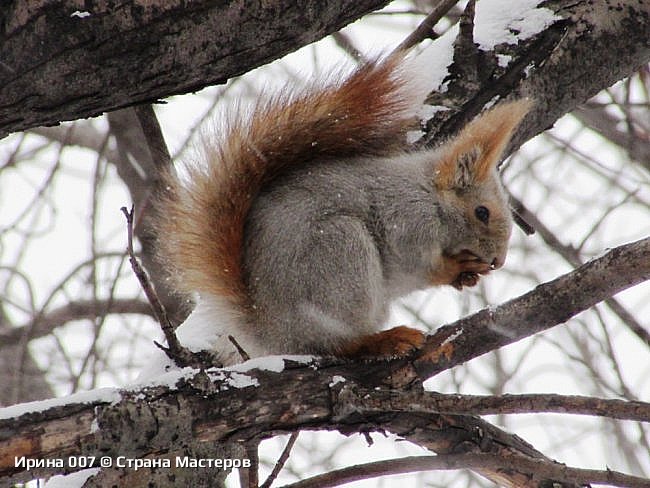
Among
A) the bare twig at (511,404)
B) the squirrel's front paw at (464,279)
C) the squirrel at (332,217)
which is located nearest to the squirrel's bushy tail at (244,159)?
the squirrel at (332,217)

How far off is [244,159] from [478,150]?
0.62 meters

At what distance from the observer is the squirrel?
1.83m

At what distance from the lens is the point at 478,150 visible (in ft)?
6.95

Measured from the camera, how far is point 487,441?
67.8 inches

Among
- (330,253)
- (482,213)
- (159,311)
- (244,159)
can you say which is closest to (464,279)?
(482,213)

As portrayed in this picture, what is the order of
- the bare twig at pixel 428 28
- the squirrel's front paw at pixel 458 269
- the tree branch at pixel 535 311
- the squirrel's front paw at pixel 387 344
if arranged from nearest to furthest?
the tree branch at pixel 535 311 → the squirrel's front paw at pixel 387 344 → the squirrel's front paw at pixel 458 269 → the bare twig at pixel 428 28

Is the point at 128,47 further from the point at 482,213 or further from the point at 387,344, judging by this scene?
the point at 482,213

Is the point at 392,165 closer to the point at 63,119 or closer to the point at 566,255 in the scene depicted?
the point at 566,255

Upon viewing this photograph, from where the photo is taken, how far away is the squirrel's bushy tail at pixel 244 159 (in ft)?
6.24

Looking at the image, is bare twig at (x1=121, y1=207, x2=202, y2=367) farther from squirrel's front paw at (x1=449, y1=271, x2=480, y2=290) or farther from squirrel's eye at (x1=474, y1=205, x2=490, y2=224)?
squirrel's eye at (x1=474, y1=205, x2=490, y2=224)

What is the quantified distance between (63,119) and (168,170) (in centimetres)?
65

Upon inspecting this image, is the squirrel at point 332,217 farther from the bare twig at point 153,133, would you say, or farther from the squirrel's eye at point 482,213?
the bare twig at point 153,133

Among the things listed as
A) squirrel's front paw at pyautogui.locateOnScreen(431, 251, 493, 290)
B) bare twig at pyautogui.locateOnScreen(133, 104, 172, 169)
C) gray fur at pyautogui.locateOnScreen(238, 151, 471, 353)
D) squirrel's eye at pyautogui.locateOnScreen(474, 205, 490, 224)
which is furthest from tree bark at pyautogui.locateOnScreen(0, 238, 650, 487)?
bare twig at pyautogui.locateOnScreen(133, 104, 172, 169)

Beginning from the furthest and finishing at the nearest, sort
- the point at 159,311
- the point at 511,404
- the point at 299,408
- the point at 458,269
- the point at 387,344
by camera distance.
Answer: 1. the point at 458,269
2. the point at 387,344
3. the point at 299,408
4. the point at 159,311
5. the point at 511,404
